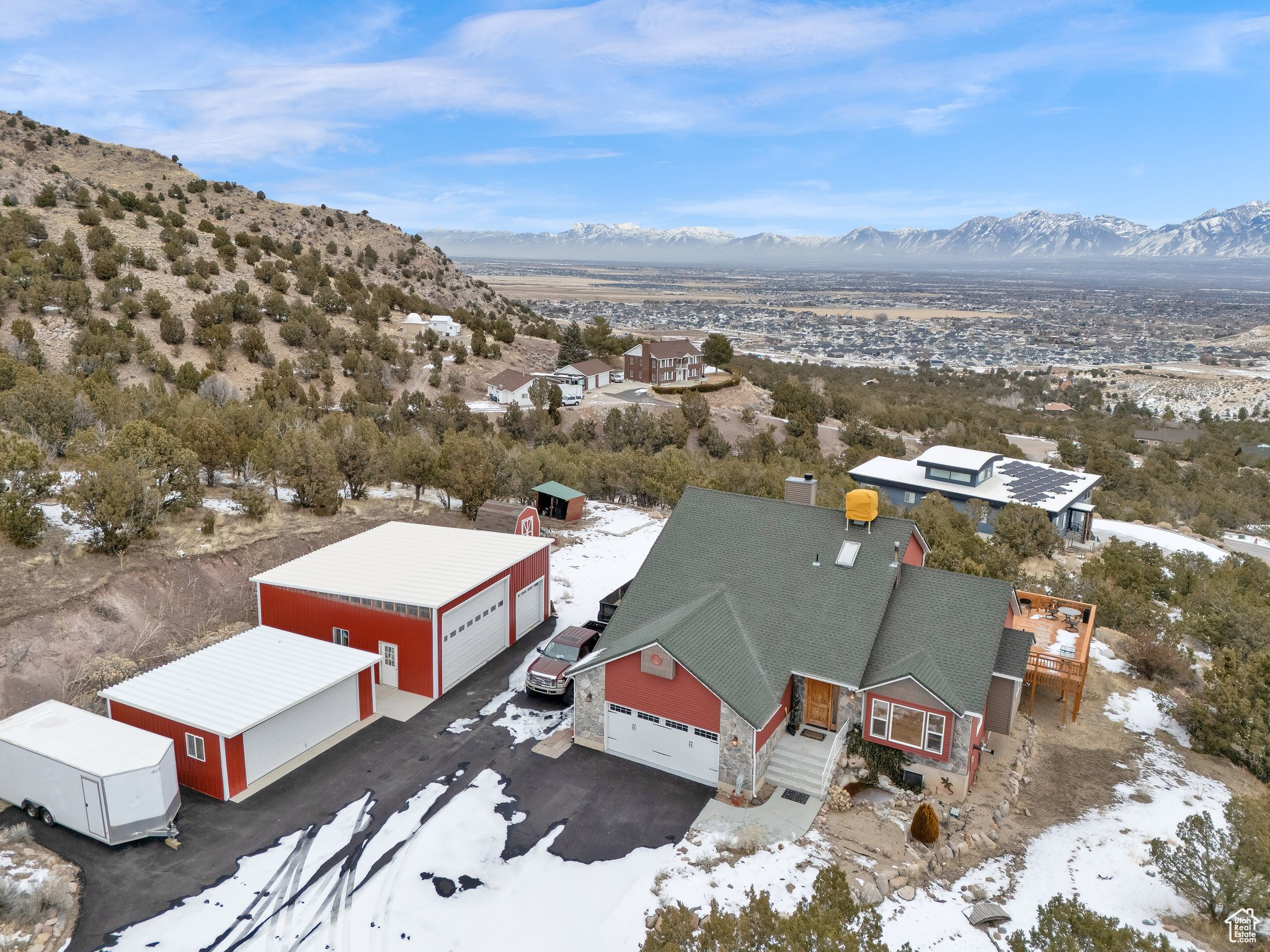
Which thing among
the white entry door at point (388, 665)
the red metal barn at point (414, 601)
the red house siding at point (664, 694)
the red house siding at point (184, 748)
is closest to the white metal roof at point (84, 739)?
the red house siding at point (184, 748)

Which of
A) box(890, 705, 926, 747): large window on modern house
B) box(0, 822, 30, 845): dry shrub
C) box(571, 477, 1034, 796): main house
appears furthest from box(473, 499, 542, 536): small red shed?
box(0, 822, 30, 845): dry shrub

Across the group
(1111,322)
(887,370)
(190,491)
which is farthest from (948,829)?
(1111,322)

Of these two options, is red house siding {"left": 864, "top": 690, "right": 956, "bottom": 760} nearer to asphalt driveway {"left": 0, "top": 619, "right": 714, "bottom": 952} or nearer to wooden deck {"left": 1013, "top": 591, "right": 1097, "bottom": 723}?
wooden deck {"left": 1013, "top": 591, "right": 1097, "bottom": 723}

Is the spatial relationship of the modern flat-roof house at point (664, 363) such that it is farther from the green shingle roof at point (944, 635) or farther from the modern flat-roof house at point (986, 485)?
the green shingle roof at point (944, 635)

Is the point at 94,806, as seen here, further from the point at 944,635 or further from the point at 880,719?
the point at 944,635

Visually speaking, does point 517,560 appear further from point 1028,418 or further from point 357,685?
point 1028,418

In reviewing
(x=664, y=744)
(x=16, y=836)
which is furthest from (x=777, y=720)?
(x=16, y=836)
